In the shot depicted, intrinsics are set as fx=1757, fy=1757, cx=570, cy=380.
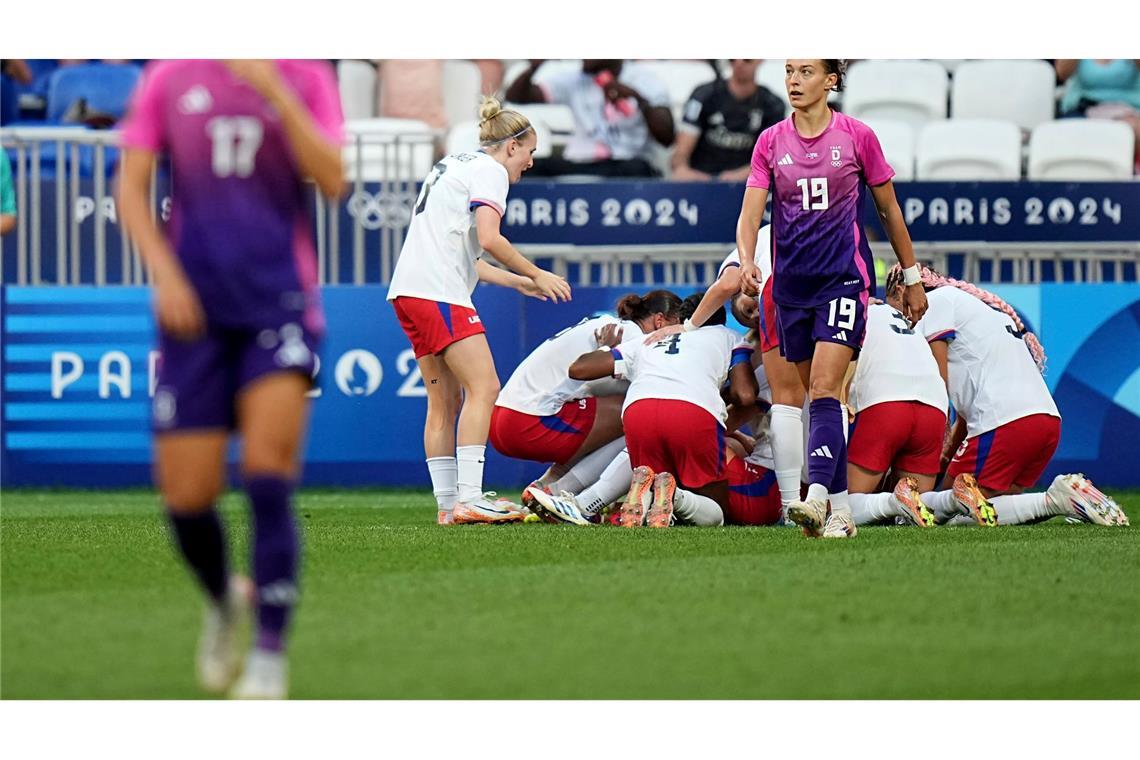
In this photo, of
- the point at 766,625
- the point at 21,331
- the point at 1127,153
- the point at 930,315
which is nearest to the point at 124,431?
the point at 21,331

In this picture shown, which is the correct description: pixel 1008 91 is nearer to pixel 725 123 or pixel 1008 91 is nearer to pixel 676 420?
pixel 725 123

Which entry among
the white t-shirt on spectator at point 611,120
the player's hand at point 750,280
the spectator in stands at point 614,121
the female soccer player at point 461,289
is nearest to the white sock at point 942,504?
the player's hand at point 750,280

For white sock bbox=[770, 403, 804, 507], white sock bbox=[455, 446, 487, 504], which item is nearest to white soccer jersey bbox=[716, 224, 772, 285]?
white sock bbox=[770, 403, 804, 507]

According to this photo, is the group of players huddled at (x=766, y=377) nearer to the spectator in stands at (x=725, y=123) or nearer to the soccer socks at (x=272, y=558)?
the soccer socks at (x=272, y=558)

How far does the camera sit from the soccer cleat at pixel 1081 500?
7.73 m

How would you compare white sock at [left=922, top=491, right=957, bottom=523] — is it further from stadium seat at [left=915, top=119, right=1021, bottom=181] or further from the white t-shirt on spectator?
stadium seat at [left=915, top=119, right=1021, bottom=181]

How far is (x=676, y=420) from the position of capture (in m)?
7.80

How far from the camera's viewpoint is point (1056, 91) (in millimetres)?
14547

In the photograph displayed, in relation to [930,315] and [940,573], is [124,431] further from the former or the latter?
[940,573]

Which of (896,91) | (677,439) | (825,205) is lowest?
(677,439)

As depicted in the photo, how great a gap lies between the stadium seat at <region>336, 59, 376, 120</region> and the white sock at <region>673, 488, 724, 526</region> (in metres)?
7.34

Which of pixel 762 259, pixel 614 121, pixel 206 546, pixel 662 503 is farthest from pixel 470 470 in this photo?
pixel 614 121

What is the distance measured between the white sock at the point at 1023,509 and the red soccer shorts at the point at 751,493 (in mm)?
1002

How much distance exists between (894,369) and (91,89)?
8401 mm
